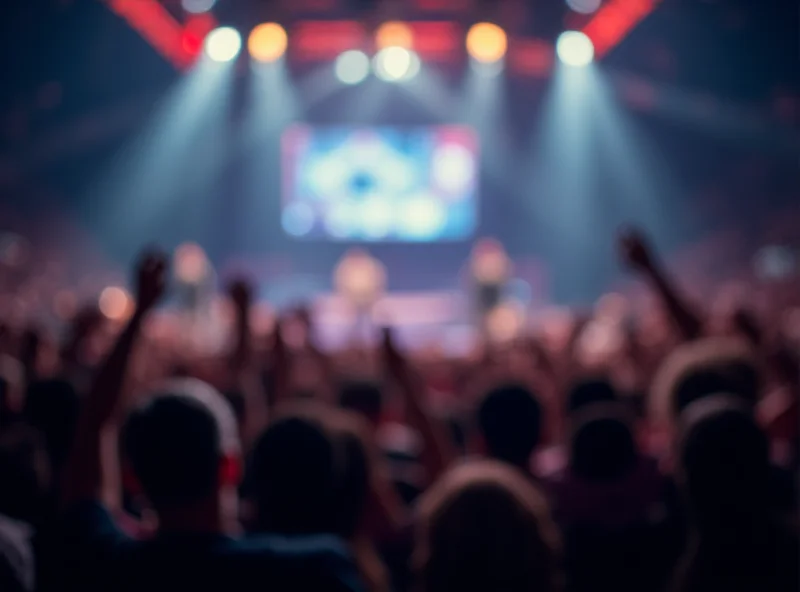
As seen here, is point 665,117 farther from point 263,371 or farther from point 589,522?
point 589,522

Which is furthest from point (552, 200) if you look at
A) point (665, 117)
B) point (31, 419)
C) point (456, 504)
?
point (456, 504)

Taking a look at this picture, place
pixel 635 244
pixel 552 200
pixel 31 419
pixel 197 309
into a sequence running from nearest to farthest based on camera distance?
pixel 31 419 → pixel 635 244 → pixel 197 309 → pixel 552 200

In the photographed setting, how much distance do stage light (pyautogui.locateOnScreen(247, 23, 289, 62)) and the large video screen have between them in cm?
176

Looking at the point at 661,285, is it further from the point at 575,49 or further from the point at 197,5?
the point at 575,49

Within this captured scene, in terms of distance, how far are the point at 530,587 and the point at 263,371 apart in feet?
11.0

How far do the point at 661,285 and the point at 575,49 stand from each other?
39.9 feet

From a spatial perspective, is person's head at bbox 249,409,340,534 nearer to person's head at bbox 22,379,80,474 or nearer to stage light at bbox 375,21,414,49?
person's head at bbox 22,379,80,474

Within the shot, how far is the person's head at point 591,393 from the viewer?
11.1 ft

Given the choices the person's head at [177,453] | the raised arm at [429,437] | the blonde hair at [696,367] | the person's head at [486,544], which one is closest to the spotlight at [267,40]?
the raised arm at [429,437]

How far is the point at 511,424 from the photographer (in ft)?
9.20

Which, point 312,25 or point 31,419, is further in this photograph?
point 312,25

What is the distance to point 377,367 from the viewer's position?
6.77 meters

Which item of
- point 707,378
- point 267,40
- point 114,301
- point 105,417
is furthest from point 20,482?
point 267,40

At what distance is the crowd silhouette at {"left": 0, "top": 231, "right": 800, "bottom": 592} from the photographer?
1.64 meters
